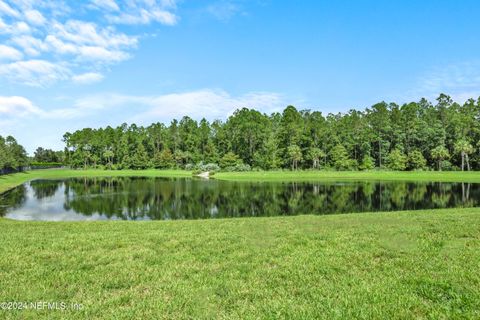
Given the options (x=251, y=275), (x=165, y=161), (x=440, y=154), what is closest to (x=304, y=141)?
(x=440, y=154)

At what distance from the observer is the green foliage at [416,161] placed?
3669 inches

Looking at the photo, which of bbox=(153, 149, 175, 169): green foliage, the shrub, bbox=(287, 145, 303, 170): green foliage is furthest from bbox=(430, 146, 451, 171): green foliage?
bbox=(153, 149, 175, 169): green foliage

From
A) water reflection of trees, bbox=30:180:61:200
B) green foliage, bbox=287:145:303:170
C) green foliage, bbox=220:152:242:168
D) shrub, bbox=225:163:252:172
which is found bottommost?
water reflection of trees, bbox=30:180:61:200

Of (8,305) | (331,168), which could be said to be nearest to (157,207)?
(8,305)

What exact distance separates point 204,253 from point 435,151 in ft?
317

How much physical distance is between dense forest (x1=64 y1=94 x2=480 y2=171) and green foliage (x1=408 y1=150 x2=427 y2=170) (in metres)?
0.24

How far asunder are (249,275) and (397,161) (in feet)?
313

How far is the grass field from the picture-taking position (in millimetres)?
6160

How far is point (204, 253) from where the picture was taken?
10.1 metres

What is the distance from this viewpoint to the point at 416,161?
3676 inches

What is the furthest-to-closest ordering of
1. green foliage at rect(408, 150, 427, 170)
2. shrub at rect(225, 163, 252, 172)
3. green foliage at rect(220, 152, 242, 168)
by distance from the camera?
green foliage at rect(220, 152, 242, 168) → shrub at rect(225, 163, 252, 172) → green foliage at rect(408, 150, 427, 170)

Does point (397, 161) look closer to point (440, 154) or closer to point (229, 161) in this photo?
point (440, 154)

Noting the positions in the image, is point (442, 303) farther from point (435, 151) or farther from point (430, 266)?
point (435, 151)

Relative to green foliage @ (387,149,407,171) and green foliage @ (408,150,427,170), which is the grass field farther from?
green foliage @ (408,150,427,170)
